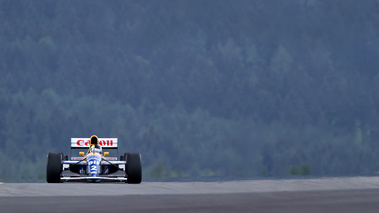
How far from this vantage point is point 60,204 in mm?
26984

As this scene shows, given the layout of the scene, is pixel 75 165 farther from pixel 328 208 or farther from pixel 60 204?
pixel 328 208

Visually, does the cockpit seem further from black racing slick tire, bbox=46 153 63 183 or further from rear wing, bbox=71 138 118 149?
black racing slick tire, bbox=46 153 63 183

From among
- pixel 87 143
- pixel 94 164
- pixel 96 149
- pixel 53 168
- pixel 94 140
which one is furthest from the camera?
pixel 87 143

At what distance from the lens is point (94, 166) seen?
123 feet

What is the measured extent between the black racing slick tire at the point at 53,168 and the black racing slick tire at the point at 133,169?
10.9ft

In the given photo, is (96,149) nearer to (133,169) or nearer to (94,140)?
(94,140)

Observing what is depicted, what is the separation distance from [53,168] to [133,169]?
154 inches

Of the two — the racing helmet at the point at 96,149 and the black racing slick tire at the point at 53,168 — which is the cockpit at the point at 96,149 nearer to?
the racing helmet at the point at 96,149

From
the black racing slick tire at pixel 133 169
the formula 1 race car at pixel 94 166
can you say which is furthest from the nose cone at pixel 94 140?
the black racing slick tire at pixel 133 169

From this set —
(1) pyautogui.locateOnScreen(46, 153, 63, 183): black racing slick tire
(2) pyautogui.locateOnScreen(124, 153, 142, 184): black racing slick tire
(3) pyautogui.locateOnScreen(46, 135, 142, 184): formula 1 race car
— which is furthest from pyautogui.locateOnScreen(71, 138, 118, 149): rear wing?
(2) pyautogui.locateOnScreen(124, 153, 142, 184): black racing slick tire

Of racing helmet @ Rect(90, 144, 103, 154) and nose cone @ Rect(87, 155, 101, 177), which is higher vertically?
racing helmet @ Rect(90, 144, 103, 154)

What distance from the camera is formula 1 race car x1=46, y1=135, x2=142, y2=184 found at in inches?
1421

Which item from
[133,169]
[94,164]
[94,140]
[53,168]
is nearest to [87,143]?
[94,140]

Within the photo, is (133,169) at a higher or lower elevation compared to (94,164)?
lower
